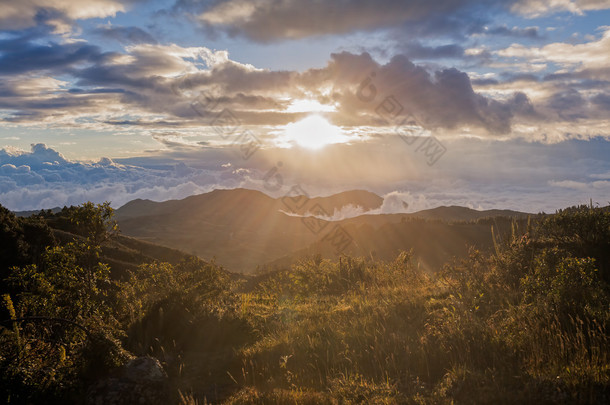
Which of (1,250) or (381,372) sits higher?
(1,250)

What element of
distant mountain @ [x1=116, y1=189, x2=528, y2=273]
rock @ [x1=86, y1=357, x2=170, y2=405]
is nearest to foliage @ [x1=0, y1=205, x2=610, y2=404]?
rock @ [x1=86, y1=357, x2=170, y2=405]

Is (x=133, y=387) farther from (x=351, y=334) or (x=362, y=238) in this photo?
(x=362, y=238)

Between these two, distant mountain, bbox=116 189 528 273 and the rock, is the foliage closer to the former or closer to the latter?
the rock

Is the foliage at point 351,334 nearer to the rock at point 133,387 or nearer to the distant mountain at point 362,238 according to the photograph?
the rock at point 133,387

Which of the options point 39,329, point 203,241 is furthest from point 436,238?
point 203,241

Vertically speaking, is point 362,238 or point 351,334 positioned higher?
point 351,334

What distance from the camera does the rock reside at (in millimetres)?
4504

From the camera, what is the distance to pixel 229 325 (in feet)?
24.6

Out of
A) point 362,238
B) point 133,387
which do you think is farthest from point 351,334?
point 362,238

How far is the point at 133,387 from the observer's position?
4668 millimetres

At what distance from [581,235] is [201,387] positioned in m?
7.76

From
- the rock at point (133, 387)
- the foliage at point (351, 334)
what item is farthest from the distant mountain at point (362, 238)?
the rock at point (133, 387)

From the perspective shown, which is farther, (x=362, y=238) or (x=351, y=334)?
(x=362, y=238)

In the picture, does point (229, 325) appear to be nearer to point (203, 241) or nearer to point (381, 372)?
point (381, 372)
